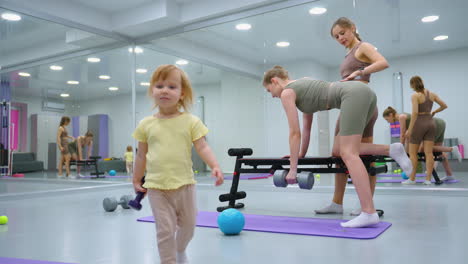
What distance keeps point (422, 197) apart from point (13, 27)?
572cm

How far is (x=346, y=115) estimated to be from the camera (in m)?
2.62

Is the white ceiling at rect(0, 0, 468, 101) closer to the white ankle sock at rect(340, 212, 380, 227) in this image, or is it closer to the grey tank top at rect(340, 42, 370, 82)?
the grey tank top at rect(340, 42, 370, 82)

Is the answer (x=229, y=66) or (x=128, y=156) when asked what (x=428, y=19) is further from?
(x=128, y=156)

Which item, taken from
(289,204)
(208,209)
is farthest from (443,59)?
(208,209)

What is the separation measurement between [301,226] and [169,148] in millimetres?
1423

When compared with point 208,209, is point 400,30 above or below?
above

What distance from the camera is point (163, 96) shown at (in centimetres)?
167

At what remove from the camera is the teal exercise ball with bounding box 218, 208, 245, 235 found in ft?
7.99

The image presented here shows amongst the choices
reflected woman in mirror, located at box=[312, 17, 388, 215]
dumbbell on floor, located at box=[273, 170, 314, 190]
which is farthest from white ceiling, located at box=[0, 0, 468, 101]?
dumbbell on floor, located at box=[273, 170, 314, 190]

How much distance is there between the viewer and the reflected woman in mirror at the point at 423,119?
480 centimetres

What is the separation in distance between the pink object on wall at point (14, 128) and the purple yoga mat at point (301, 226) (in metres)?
3.27

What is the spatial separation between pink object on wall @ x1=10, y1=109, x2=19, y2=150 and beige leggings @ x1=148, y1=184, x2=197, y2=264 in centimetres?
460

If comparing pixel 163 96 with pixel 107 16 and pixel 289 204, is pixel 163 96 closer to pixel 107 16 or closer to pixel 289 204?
pixel 289 204

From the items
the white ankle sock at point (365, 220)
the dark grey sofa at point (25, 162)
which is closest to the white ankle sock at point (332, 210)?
the white ankle sock at point (365, 220)
